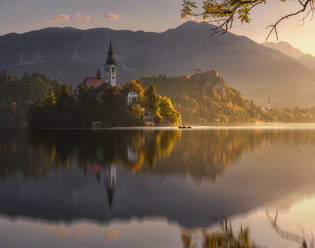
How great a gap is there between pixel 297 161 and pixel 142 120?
102 m

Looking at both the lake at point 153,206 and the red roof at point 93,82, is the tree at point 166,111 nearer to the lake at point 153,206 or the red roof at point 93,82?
the red roof at point 93,82

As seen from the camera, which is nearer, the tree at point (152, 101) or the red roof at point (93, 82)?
the tree at point (152, 101)

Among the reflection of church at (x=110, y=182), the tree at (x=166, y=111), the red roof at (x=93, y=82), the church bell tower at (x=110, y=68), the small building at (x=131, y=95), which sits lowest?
the reflection of church at (x=110, y=182)

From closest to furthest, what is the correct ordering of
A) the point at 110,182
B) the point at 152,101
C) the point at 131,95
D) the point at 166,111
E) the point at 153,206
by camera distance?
the point at 153,206 → the point at 110,182 → the point at 152,101 → the point at 131,95 → the point at 166,111

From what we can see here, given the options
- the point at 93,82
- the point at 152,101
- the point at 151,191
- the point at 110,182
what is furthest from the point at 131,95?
the point at 151,191

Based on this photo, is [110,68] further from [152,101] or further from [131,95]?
[152,101]

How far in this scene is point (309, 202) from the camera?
10.4m

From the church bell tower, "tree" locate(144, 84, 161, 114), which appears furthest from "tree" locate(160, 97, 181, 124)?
the church bell tower

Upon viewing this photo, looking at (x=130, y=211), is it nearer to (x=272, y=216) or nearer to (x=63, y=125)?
(x=272, y=216)

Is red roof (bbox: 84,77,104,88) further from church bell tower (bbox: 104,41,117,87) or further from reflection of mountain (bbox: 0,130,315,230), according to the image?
reflection of mountain (bbox: 0,130,315,230)

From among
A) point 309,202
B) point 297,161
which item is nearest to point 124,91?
point 297,161

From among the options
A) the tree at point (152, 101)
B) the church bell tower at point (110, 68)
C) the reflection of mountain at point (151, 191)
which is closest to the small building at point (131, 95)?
the tree at point (152, 101)

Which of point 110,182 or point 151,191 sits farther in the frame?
point 110,182

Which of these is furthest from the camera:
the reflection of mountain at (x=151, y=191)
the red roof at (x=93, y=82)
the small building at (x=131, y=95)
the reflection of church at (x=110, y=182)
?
the red roof at (x=93, y=82)
